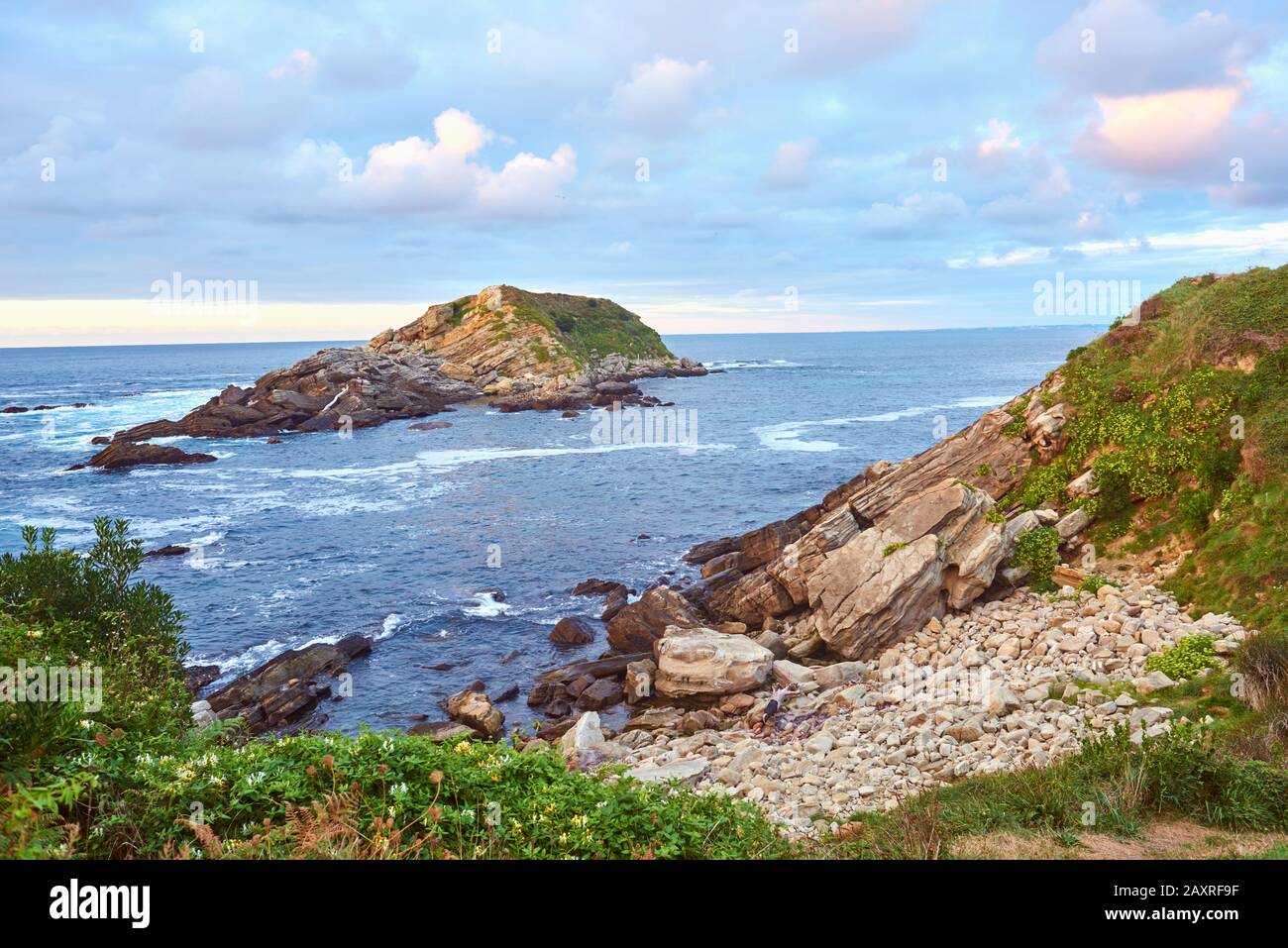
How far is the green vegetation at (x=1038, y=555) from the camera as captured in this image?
23281mm

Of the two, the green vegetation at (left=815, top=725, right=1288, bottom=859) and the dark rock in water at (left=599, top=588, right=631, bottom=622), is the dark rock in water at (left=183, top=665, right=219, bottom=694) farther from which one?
the green vegetation at (left=815, top=725, right=1288, bottom=859)

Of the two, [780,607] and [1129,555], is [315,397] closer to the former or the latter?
[780,607]

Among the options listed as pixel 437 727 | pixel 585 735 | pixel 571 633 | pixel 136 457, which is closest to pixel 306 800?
pixel 585 735

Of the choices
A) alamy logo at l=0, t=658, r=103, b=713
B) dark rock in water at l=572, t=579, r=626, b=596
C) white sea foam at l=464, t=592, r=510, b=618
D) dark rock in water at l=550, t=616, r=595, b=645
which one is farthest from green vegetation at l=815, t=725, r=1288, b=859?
dark rock in water at l=572, t=579, r=626, b=596

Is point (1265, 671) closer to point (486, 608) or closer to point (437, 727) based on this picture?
point (437, 727)

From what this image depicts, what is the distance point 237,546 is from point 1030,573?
37149 mm

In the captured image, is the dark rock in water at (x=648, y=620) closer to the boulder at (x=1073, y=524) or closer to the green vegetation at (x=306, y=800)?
the boulder at (x=1073, y=524)

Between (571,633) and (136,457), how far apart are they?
2133 inches
